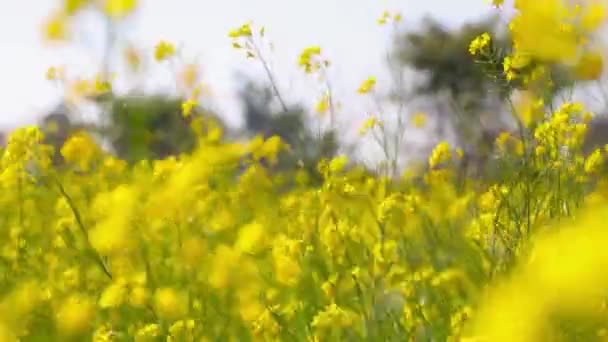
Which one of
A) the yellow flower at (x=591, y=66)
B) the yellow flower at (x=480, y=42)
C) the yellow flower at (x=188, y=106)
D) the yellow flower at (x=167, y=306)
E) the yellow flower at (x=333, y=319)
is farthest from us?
the yellow flower at (x=188, y=106)

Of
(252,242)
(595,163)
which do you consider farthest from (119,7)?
(595,163)

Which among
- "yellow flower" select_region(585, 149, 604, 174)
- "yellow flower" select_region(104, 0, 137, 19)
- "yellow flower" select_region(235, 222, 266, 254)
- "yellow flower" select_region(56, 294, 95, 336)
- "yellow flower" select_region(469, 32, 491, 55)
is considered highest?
"yellow flower" select_region(104, 0, 137, 19)

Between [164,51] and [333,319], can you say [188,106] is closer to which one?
[164,51]

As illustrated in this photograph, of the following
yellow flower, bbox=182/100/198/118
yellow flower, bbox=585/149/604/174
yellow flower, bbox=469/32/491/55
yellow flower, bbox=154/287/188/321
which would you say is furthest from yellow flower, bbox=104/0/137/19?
→ yellow flower, bbox=182/100/198/118

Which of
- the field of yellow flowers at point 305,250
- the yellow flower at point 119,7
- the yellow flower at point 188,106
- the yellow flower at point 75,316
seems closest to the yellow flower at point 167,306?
the field of yellow flowers at point 305,250

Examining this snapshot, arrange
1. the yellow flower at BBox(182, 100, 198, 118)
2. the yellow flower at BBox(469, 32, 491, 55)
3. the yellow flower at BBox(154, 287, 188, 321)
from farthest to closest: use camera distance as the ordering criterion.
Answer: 1. the yellow flower at BBox(182, 100, 198, 118)
2. the yellow flower at BBox(154, 287, 188, 321)
3. the yellow flower at BBox(469, 32, 491, 55)

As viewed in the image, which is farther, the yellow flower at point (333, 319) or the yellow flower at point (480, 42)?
the yellow flower at point (480, 42)

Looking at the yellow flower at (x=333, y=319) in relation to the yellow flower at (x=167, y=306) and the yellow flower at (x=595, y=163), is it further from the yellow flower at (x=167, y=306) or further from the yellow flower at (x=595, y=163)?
the yellow flower at (x=595, y=163)

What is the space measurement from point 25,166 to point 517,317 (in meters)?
2.42

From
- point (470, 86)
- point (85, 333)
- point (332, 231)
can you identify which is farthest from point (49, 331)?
point (470, 86)

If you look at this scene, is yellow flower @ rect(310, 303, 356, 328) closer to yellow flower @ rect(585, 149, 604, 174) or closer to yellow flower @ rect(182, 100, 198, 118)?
yellow flower @ rect(585, 149, 604, 174)

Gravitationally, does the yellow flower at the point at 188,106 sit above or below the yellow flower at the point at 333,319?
above

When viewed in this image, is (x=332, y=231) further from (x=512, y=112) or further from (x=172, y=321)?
(x=512, y=112)

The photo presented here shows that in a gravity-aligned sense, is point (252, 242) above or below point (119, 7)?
below
